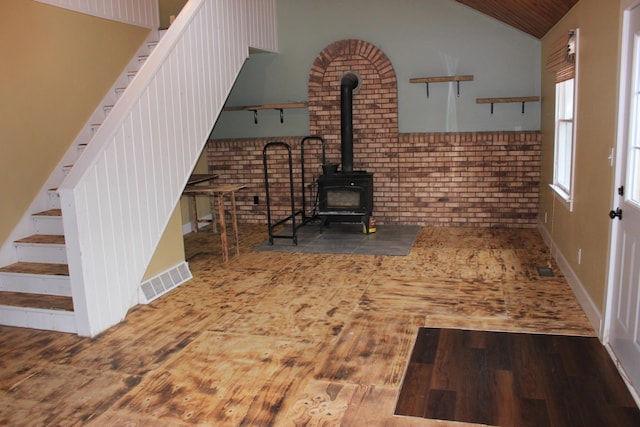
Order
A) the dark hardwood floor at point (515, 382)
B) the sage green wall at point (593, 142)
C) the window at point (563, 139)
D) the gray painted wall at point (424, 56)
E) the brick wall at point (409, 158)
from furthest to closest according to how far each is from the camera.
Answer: the brick wall at point (409, 158) → the gray painted wall at point (424, 56) → the window at point (563, 139) → the sage green wall at point (593, 142) → the dark hardwood floor at point (515, 382)

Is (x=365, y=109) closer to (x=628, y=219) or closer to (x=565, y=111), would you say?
(x=565, y=111)

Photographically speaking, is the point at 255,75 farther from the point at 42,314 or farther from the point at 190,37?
the point at 42,314

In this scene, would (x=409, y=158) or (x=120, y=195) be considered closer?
(x=120, y=195)

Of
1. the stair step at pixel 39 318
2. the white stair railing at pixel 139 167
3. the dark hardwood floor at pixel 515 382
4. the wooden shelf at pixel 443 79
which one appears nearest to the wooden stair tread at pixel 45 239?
the stair step at pixel 39 318

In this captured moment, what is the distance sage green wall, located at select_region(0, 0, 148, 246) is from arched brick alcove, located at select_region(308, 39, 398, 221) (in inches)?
114

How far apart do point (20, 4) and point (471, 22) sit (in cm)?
495

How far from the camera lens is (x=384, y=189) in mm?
7289

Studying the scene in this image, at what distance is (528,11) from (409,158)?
2.36 metres

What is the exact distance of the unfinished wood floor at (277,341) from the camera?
2.78 m

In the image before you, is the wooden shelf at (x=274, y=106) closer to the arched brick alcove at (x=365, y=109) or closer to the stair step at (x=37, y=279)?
the arched brick alcove at (x=365, y=109)

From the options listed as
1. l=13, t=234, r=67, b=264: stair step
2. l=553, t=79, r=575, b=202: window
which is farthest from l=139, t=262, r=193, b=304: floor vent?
l=553, t=79, r=575, b=202: window

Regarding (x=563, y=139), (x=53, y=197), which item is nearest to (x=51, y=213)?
(x=53, y=197)

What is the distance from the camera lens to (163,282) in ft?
15.4

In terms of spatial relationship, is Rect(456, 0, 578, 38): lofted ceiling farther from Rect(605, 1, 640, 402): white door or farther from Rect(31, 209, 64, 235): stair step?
Rect(31, 209, 64, 235): stair step
